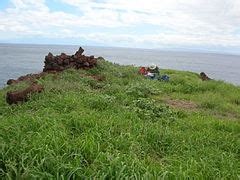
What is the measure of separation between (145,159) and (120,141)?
2.19 ft

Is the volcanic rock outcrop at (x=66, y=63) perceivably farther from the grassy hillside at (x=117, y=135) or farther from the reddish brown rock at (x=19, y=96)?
the reddish brown rock at (x=19, y=96)

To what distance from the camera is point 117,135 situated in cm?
743

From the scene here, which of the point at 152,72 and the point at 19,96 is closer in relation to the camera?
the point at 19,96

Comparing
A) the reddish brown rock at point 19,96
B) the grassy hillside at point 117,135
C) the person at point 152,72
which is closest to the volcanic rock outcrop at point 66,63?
the person at point 152,72

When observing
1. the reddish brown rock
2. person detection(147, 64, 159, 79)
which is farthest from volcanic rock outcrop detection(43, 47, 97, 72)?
the reddish brown rock

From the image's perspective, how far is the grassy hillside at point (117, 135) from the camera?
5379mm

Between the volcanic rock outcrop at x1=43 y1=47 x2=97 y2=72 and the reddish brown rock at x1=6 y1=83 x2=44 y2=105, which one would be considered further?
the volcanic rock outcrop at x1=43 y1=47 x2=97 y2=72

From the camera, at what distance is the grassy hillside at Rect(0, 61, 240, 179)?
17.6ft

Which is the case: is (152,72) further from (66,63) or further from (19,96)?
(19,96)

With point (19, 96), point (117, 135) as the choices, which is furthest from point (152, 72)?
point (117, 135)

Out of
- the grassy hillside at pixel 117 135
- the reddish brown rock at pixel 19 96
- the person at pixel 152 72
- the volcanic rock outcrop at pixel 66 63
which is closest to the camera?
the grassy hillside at pixel 117 135

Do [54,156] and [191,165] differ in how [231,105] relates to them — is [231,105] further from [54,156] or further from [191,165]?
[54,156]

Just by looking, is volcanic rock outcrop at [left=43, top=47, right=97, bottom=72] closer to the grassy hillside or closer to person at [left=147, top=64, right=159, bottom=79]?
person at [left=147, top=64, right=159, bottom=79]

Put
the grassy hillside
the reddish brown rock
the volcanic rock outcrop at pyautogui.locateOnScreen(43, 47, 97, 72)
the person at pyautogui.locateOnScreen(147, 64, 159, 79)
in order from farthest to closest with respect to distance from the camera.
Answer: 1. the person at pyautogui.locateOnScreen(147, 64, 159, 79)
2. the volcanic rock outcrop at pyautogui.locateOnScreen(43, 47, 97, 72)
3. the reddish brown rock
4. the grassy hillside
